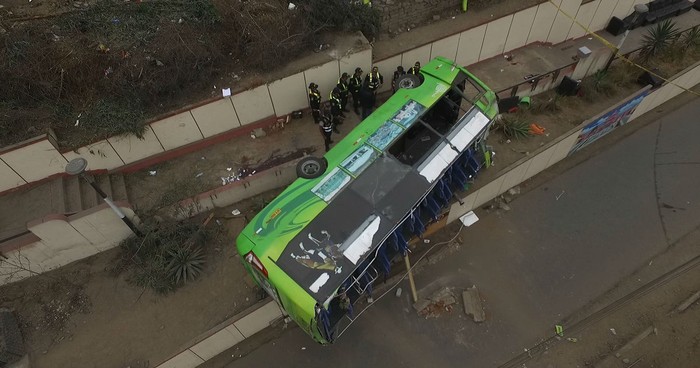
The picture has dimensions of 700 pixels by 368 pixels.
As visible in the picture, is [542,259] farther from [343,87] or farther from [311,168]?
[343,87]

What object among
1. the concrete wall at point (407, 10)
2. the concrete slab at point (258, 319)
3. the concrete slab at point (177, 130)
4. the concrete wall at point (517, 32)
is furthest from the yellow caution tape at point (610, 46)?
the concrete slab at point (258, 319)

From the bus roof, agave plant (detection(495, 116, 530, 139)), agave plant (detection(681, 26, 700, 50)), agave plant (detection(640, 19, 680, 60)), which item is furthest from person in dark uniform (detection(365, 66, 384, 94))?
agave plant (detection(681, 26, 700, 50))

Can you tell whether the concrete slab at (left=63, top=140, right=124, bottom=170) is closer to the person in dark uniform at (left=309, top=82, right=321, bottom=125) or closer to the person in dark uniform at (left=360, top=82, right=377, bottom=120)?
the person in dark uniform at (left=309, top=82, right=321, bottom=125)

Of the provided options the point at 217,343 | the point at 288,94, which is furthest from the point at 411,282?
the point at 288,94

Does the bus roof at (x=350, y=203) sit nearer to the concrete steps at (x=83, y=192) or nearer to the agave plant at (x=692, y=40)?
the concrete steps at (x=83, y=192)

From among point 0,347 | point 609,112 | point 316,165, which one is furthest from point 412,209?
point 0,347

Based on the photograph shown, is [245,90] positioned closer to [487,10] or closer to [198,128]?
[198,128]
